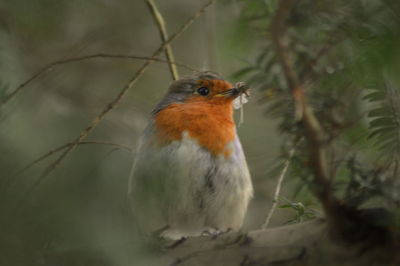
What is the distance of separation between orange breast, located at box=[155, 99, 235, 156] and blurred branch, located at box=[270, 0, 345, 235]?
5.89 feet

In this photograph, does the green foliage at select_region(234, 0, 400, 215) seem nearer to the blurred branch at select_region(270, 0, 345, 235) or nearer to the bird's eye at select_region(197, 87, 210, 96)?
the blurred branch at select_region(270, 0, 345, 235)

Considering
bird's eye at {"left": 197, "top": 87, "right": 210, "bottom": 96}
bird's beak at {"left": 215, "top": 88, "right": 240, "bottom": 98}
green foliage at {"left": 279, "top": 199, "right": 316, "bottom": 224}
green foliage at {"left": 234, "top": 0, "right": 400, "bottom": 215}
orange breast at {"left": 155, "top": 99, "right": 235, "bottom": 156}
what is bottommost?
green foliage at {"left": 279, "top": 199, "right": 316, "bottom": 224}

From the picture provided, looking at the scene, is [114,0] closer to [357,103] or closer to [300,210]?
[300,210]

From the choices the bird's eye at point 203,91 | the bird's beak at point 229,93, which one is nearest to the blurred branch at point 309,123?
the bird's beak at point 229,93

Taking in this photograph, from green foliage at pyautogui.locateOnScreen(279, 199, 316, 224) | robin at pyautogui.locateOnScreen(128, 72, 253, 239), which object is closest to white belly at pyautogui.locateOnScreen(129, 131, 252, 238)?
robin at pyautogui.locateOnScreen(128, 72, 253, 239)

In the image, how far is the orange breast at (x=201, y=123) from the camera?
11.1 ft

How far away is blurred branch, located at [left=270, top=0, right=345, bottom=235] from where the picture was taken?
1208 millimetres

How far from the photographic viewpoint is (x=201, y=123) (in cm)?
349

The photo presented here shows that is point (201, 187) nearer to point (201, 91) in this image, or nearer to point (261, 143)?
point (201, 91)

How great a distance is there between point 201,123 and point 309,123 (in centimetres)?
216

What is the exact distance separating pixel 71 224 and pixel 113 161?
1.07 feet

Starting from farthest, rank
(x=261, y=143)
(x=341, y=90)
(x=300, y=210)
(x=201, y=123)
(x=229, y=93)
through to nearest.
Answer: (x=229, y=93) → (x=201, y=123) → (x=300, y=210) → (x=261, y=143) → (x=341, y=90)

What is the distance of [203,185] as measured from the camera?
3307 mm

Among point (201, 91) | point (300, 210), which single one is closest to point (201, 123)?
point (201, 91)
